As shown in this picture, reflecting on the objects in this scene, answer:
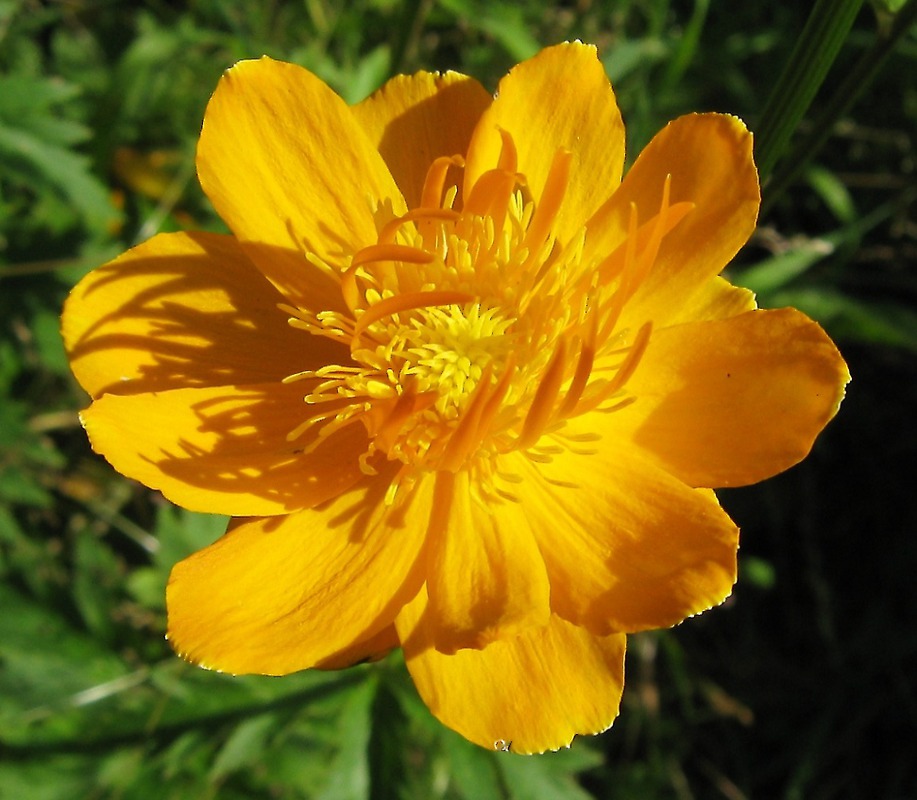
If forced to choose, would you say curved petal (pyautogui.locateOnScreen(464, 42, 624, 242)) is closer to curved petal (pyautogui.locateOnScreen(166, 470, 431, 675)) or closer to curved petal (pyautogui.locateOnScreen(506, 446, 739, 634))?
curved petal (pyautogui.locateOnScreen(506, 446, 739, 634))

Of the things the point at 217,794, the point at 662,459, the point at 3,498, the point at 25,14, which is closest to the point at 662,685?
the point at 217,794

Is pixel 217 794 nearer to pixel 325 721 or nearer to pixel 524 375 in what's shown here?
pixel 325 721

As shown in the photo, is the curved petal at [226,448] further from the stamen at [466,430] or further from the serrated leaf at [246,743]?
the serrated leaf at [246,743]

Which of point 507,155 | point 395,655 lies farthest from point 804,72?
point 395,655

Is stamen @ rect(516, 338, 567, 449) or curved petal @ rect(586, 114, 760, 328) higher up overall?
curved petal @ rect(586, 114, 760, 328)

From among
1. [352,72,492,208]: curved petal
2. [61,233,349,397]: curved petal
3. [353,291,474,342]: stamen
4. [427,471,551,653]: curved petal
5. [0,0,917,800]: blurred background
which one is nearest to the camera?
[427,471,551,653]: curved petal

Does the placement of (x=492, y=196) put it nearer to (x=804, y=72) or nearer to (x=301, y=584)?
(x=804, y=72)

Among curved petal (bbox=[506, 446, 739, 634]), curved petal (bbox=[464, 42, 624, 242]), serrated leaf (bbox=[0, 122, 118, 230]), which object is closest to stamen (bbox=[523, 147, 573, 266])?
curved petal (bbox=[464, 42, 624, 242])
